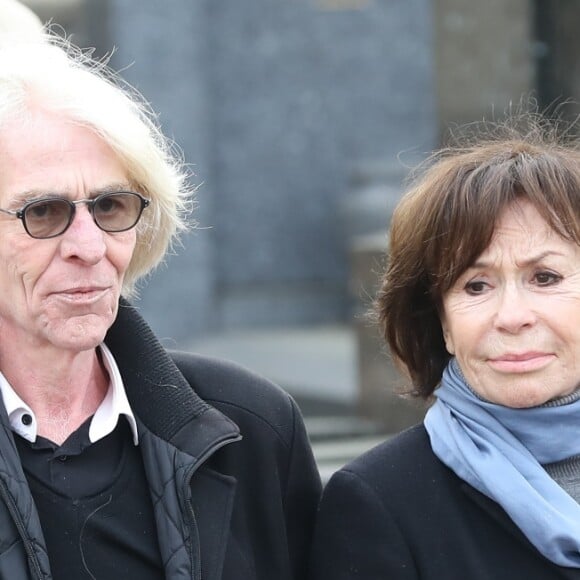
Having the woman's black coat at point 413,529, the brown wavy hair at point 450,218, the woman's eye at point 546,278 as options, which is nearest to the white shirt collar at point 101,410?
the woman's black coat at point 413,529

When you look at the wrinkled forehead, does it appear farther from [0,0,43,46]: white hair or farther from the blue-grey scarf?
the blue-grey scarf

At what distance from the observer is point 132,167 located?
3.14 m

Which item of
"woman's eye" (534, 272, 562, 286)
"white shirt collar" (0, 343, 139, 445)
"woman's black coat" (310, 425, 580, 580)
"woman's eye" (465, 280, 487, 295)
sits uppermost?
"woman's eye" (534, 272, 562, 286)

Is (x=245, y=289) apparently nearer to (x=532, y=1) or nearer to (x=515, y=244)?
(x=532, y=1)

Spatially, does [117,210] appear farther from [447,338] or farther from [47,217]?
[447,338]

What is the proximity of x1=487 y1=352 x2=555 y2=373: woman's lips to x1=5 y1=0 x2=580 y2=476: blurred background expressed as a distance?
1121 centimetres

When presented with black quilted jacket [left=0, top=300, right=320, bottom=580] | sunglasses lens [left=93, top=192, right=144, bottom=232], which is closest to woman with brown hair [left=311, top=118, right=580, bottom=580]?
black quilted jacket [left=0, top=300, right=320, bottom=580]

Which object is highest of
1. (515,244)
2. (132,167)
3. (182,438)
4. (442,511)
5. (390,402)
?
(132,167)

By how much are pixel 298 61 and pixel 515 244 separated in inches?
535

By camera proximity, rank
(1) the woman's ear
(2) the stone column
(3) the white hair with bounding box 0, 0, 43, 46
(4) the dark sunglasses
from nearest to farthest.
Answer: (4) the dark sunglasses, (1) the woman's ear, (3) the white hair with bounding box 0, 0, 43, 46, (2) the stone column

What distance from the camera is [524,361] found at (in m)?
3.09

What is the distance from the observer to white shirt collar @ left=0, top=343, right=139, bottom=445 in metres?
3.04

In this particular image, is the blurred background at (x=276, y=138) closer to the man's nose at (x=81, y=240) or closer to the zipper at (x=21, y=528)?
the man's nose at (x=81, y=240)

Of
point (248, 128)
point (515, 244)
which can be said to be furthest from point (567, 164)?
point (248, 128)
